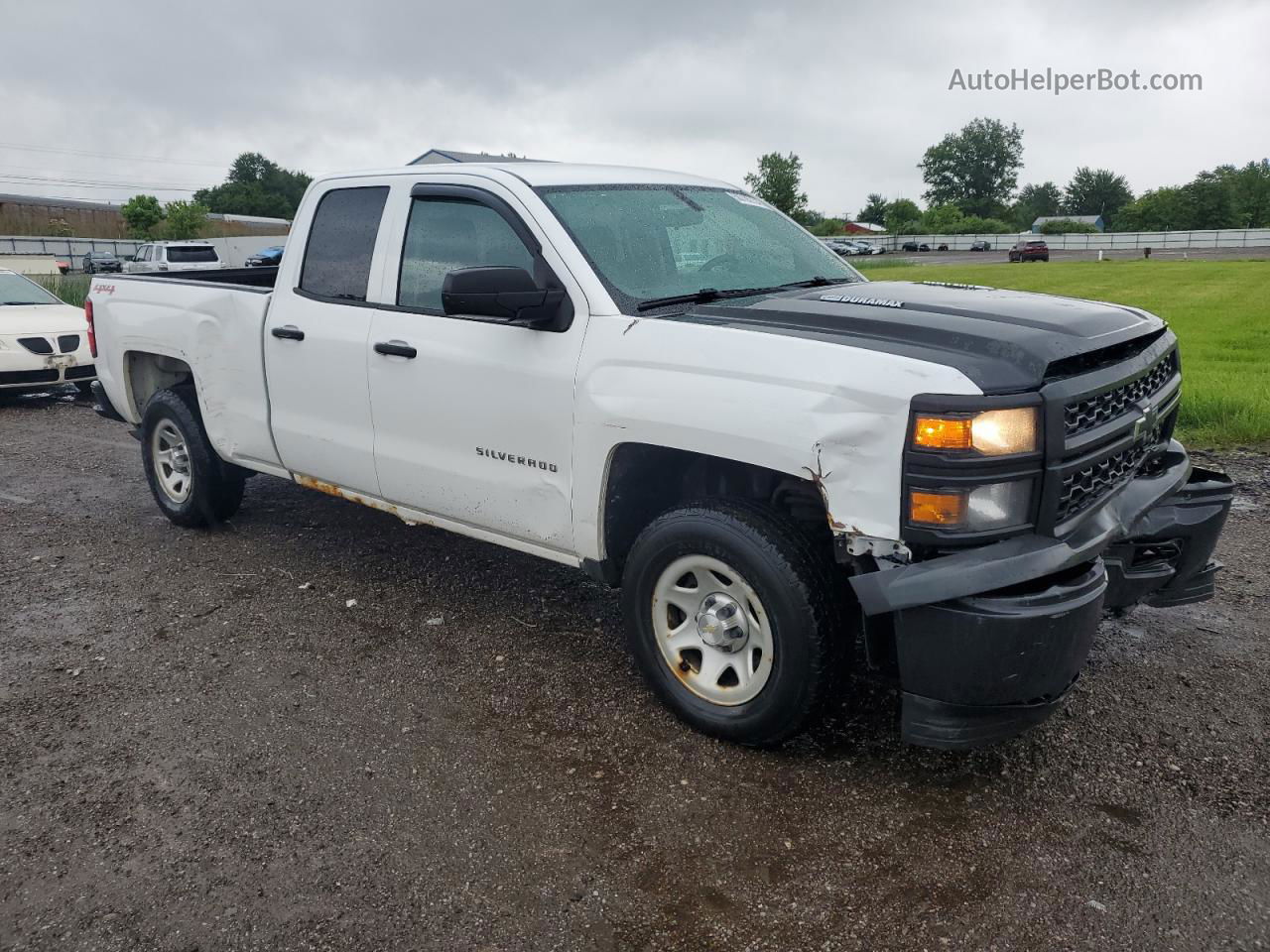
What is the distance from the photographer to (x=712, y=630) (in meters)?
3.54

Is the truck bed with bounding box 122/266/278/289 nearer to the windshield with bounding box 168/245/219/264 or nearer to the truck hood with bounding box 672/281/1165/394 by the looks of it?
the truck hood with bounding box 672/281/1165/394

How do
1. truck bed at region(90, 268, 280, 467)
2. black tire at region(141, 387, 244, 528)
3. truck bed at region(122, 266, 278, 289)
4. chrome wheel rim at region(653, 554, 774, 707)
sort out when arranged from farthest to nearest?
truck bed at region(122, 266, 278, 289) < black tire at region(141, 387, 244, 528) < truck bed at region(90, 268, 280, 467) < chrome wheel rim at region(653, 554, 774, 707)

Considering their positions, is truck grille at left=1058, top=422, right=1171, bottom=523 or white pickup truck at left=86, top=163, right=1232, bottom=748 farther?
truck grille at left=1058, top=422, right=1171, bottom=523

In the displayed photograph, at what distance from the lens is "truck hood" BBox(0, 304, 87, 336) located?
10797 millimetres

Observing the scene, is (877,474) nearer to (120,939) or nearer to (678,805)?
(678,805)

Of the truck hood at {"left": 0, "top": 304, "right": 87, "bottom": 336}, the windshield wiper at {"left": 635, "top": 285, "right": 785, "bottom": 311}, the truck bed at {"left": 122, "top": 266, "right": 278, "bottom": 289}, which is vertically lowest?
the windshield wiper at {"left": 635, "top": 285, "right": 785, "bottom": 311}

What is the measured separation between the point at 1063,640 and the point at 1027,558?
26 cm

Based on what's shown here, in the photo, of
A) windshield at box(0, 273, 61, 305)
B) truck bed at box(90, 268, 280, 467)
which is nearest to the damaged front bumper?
truck bed at box(90, 268, 280, 467)

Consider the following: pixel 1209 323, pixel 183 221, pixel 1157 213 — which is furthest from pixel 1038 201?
pixel 1209 323

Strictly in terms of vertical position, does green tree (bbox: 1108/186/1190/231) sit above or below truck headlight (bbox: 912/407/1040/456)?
above

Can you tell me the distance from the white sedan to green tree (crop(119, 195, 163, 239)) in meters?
54.7

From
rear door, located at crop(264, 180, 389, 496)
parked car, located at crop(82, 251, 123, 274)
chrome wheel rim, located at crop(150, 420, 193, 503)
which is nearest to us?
rear door, located at crop(264, 180, 389, 496)

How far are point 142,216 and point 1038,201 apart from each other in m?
104

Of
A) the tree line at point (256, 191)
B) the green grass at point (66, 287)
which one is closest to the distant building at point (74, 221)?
the tree line at point (256, 191)
